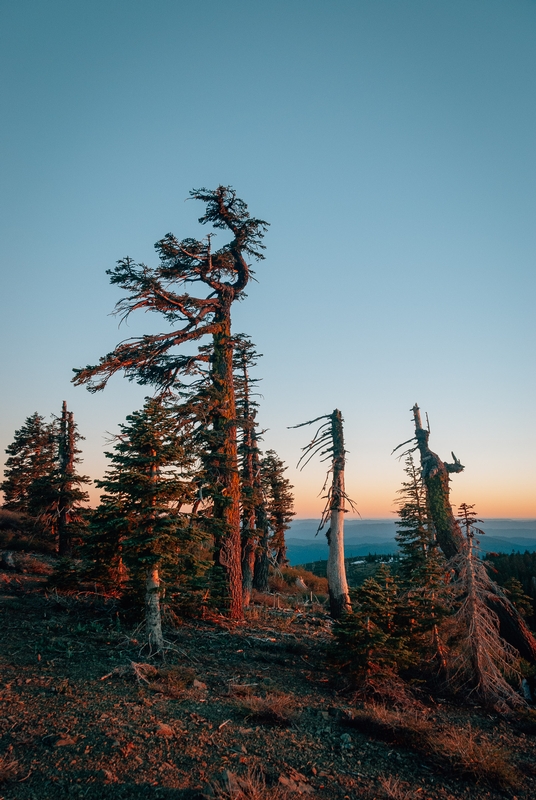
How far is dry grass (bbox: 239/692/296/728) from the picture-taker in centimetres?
682

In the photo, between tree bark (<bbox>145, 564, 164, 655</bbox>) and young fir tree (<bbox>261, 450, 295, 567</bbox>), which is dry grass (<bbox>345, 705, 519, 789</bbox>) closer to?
tree bark (<bbox>145, 564, 164, 655</bbox>)

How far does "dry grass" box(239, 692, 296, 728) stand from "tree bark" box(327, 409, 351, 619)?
706cm

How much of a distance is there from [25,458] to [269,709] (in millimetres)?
34351

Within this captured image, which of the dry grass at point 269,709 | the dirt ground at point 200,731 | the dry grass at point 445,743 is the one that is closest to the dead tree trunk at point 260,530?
the dirt ground at point 200,731

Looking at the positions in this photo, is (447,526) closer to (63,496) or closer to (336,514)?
(336,514)

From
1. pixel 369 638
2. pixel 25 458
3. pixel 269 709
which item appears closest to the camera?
pixel 269 709

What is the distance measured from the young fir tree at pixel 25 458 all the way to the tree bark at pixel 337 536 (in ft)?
88.2

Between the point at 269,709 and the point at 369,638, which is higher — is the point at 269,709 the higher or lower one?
the lower one

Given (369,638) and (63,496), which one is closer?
(369,638)

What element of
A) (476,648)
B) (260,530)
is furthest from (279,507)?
(476,648)

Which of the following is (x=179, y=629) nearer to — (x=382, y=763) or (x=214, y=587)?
(x=214, y=587)

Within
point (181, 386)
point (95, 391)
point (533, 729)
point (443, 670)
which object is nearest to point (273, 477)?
point (181, 386)

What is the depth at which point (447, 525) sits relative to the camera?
1409 centimetres

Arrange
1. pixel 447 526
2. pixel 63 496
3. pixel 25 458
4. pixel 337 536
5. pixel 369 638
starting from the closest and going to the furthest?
pixel 369 638 < pixel 447 526 < pixel 337 536 < pixel 63 496 < pixel 25 458
